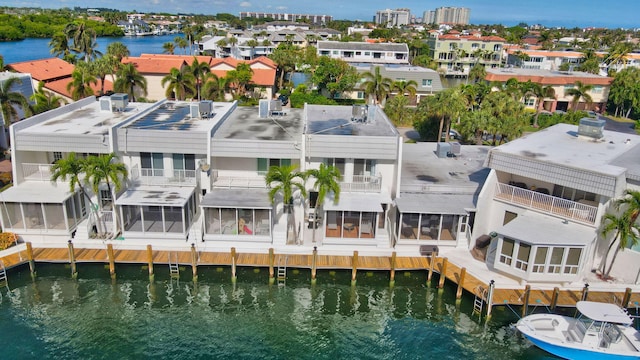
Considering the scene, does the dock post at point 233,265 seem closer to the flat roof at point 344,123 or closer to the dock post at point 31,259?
the flat roof at point 344,123

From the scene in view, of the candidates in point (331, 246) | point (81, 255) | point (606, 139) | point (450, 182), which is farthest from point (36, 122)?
point (606, 139)

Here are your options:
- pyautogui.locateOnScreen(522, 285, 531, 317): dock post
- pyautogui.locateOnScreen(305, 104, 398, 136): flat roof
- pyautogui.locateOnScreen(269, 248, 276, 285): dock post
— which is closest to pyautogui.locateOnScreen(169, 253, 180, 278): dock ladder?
pyautogui.locateOnScreen(269, 248, 276, 285): dock post

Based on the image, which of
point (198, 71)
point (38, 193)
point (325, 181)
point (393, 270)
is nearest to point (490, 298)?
point (393, 270)

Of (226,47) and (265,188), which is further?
(226,47)

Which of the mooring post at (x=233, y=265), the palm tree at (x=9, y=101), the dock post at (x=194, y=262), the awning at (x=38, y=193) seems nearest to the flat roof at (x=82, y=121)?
the awning at (x=38, y=193)

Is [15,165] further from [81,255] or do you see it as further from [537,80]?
[537,80]

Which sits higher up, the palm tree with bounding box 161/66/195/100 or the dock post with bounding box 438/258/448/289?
the palm tree with bounding box 161/66/195/100

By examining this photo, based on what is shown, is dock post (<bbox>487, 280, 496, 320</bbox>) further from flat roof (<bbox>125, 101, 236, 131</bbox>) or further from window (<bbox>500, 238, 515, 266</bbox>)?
flat roof (<bbox>125, 101, 236, 131</bbox>)
